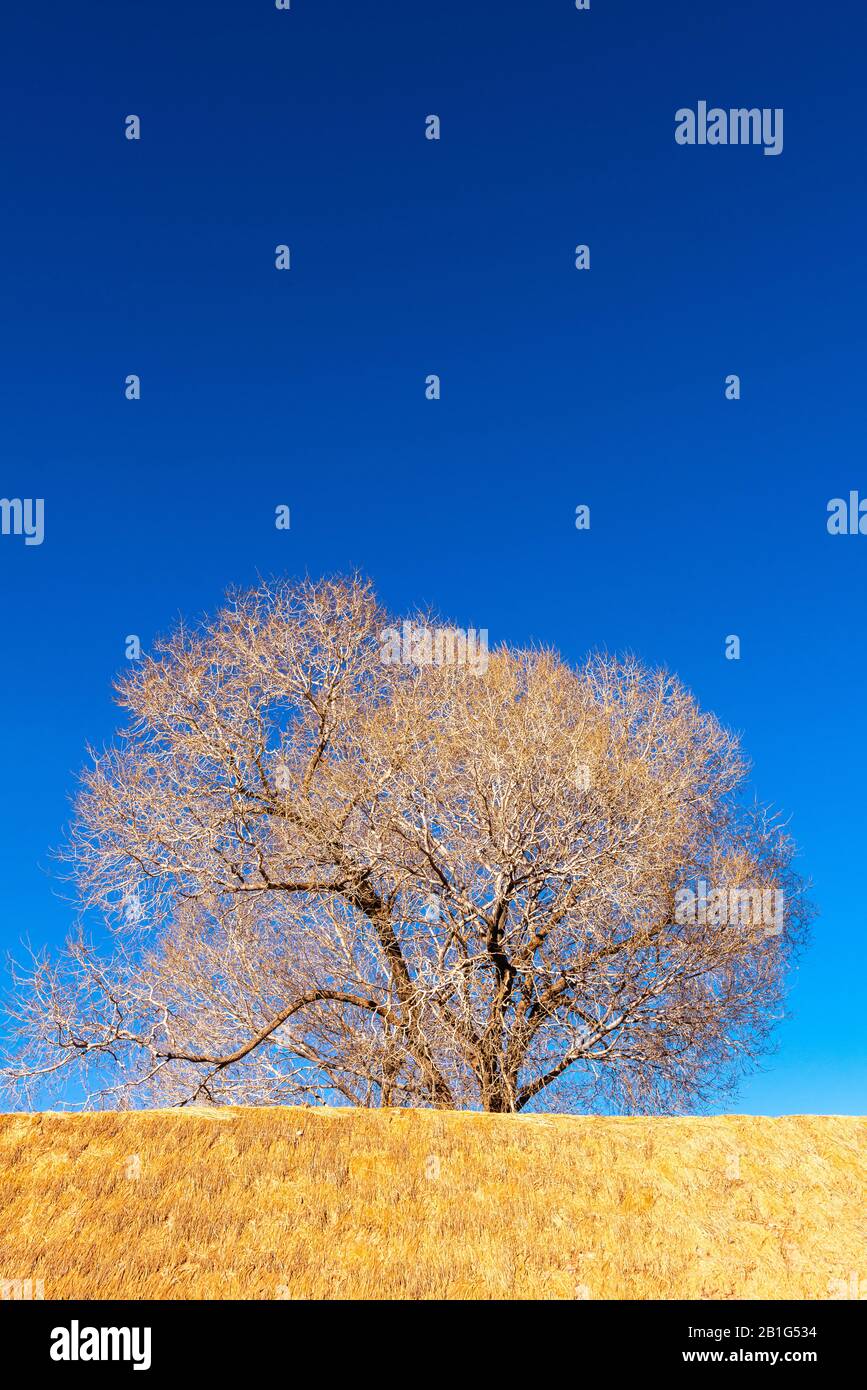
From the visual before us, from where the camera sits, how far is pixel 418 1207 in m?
12.1

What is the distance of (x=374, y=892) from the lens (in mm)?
20750

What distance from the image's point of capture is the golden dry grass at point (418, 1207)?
36.6ft

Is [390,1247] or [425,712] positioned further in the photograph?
[425,712]

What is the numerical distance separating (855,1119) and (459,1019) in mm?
6388

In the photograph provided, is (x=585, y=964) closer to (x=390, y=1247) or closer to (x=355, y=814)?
Answer: (x=355, y=814)

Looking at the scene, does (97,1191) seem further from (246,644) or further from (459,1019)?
(246,644)

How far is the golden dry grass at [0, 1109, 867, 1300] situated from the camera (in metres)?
11.1
